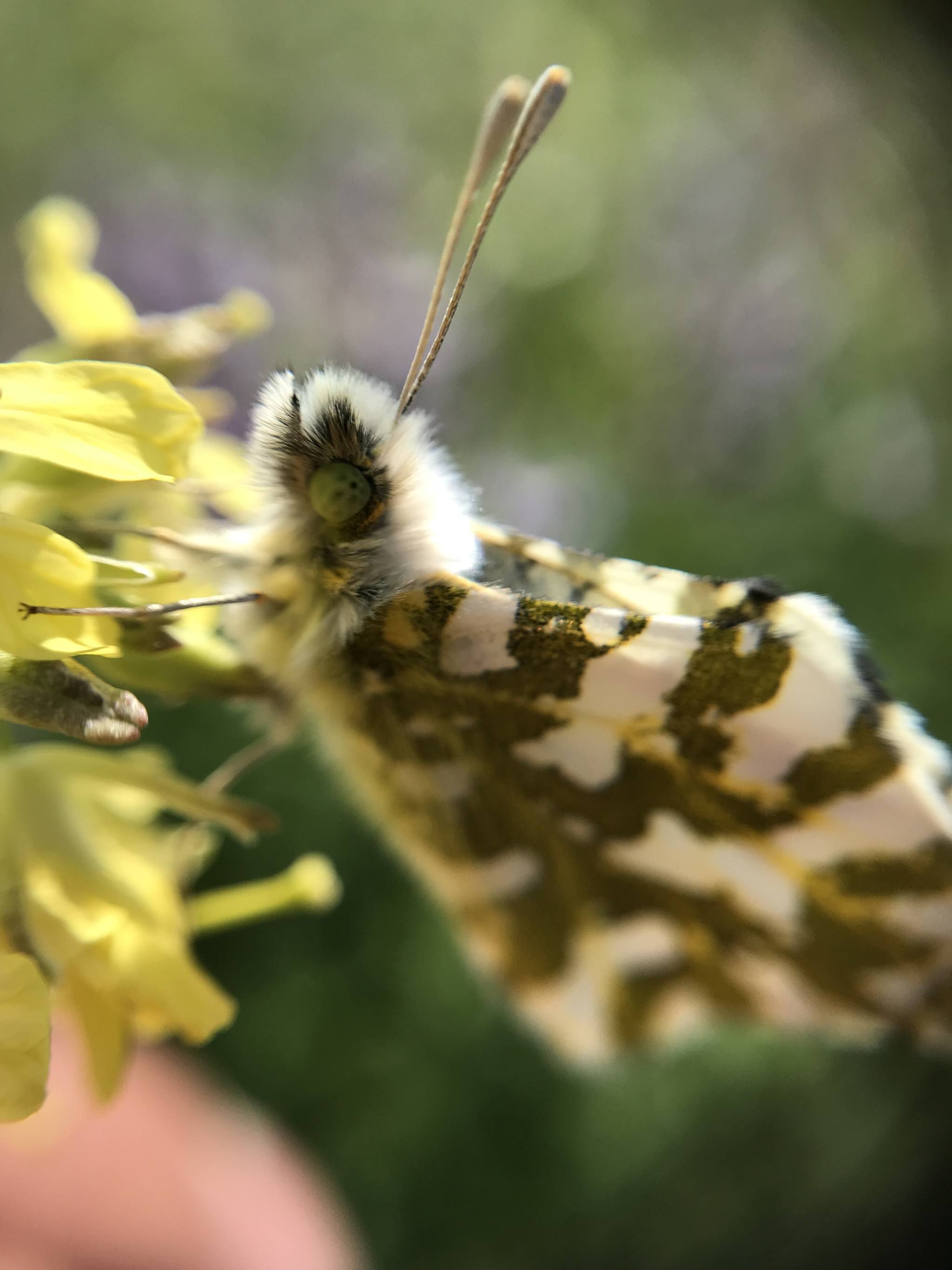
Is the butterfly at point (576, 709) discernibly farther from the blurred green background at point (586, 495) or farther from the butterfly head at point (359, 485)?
the blurred green background at point (586, 495)

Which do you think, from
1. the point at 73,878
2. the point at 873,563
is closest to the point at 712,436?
the point at 873,563

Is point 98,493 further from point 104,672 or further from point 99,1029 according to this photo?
point 99,1029

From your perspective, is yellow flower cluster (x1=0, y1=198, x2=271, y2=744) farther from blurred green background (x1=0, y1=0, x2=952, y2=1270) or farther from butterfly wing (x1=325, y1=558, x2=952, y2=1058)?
blurred green background (x1=0, y1=0, x2=952, y2=1270)

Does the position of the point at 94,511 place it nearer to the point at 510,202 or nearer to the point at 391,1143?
the point at 391,1143

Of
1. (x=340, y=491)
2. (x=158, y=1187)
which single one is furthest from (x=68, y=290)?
(x=158, y=1187)

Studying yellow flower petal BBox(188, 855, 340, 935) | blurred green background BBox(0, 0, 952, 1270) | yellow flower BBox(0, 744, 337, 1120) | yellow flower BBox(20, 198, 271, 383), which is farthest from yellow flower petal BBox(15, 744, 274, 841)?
blurred green background BBox(0, 0, 952, 1270)
